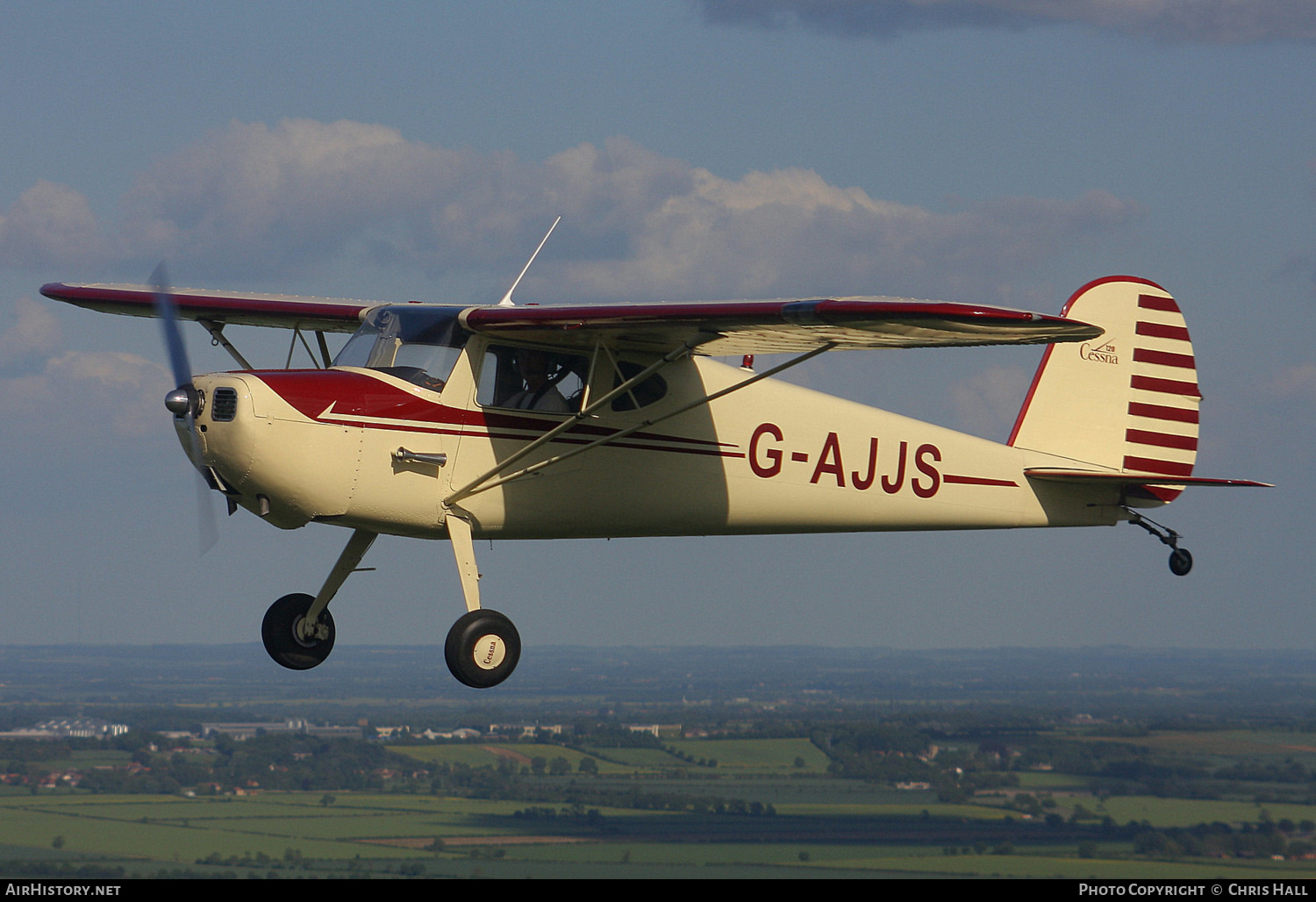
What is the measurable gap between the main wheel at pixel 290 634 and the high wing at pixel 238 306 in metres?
2.72

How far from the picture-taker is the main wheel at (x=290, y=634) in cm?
1338

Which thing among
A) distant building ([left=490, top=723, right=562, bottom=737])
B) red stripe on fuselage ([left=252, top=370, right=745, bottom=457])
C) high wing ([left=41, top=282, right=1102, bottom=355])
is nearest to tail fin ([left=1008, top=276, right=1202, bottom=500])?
high wing ([left=41, top=282, right=1102, bottom=355])

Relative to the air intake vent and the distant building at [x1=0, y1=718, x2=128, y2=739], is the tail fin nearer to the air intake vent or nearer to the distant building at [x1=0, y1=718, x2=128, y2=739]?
the air intake vent

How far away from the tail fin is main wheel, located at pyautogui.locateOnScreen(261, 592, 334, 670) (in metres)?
8.06

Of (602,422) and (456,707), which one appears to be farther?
(456,707)

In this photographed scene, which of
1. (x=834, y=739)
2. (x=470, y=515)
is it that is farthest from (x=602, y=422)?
(x=834, y=739)

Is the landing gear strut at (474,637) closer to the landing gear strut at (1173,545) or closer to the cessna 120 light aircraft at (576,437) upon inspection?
the cessna 120 light aircraft at (576,437)

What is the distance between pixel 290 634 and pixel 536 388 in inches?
131

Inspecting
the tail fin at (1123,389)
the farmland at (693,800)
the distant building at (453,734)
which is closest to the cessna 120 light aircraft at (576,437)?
the tail fin at (1123,389)

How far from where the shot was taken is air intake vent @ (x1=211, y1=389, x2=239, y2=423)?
11.2 m

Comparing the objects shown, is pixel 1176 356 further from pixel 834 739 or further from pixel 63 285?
pixel 834 739

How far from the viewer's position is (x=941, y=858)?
5169 centimetres

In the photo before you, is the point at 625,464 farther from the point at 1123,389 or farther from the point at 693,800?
the point at 693,800
